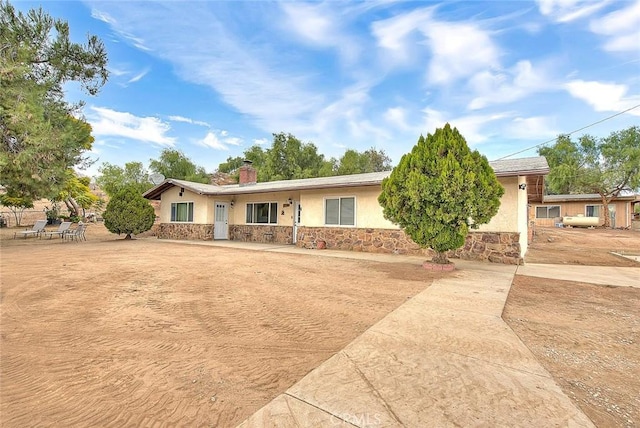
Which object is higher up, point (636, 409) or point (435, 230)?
point (435, 230)

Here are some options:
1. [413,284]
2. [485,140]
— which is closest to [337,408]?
[413,284]

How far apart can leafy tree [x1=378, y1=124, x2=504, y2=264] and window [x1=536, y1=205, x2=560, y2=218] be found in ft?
87.3

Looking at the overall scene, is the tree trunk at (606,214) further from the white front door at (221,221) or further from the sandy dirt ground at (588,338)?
the white front door at (221,221)

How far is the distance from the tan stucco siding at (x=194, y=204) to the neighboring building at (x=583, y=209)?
954 inches

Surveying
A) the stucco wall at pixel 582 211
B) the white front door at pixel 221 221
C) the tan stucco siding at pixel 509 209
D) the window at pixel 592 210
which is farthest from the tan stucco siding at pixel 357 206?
the window at pixel 592 210

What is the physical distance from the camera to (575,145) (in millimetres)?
33781

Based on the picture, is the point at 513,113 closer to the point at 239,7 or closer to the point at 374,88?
the point at 374,88

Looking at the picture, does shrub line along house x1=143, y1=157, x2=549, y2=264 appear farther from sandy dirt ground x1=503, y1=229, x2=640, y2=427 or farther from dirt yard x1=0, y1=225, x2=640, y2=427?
sandy dirt ground x1=503, y1=229, x2=640, y2=427

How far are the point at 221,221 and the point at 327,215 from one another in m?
6.91

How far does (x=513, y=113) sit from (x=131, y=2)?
16.4m

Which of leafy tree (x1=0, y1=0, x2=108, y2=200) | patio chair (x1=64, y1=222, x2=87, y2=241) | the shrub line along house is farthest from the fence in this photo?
leafy tree (x1=0, y1=0, x2=108, y2=200)

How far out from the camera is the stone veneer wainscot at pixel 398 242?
27.3 ft

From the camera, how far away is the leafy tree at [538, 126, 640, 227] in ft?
80.0

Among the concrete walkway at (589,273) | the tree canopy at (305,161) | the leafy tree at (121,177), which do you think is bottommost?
the concrete walkway at (589,273)
